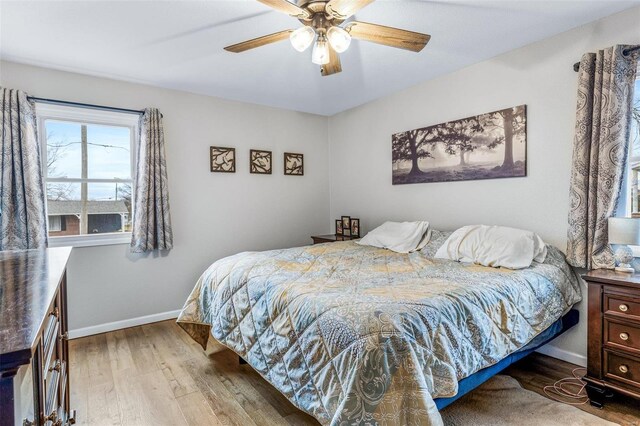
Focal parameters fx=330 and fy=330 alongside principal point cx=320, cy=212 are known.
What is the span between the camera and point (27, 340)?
0.64 meters

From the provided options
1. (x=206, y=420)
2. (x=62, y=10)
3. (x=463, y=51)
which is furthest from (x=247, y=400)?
(x=463, y=51)

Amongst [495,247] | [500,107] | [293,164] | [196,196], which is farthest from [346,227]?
[500,107]

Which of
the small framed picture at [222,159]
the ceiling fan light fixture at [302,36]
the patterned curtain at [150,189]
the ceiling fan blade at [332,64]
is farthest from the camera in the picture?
the small framed picture at [222,159]

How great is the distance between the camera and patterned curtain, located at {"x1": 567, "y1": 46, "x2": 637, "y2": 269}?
2113 millimetres

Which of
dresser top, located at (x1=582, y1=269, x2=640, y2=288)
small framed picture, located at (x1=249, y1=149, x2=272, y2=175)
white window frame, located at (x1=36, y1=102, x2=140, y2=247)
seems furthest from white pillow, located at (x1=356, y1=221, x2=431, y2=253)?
white window frame, located at (x1=36, y1=102, x2=140, y2=247)

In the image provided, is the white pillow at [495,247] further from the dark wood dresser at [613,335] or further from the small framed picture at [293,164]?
the small framed picture at [293,164]

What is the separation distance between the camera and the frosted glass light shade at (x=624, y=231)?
1888 millimetres

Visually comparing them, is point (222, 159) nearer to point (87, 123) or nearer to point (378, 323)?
point (87, 123)

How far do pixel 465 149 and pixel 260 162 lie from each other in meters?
2.35

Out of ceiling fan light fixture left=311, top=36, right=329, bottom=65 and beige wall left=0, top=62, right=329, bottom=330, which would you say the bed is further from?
ceiling fan light fixture left=311, top=36, right=329, bottom=65

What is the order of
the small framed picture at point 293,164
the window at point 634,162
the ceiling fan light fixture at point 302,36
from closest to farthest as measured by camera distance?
the ceiling fan light fixture at point 302,36, the window at point 634,162, the small framed picture at point 293,164

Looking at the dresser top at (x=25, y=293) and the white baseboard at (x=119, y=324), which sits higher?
the dresser top at (x=25, y=293)

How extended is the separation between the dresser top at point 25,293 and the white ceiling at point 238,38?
1586mm

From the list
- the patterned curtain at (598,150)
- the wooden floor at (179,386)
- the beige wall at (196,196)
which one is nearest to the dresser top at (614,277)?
the patterned curtain at (598,150)
